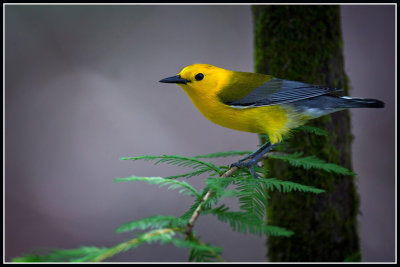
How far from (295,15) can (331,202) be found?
4.25 ft

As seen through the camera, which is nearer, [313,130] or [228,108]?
[313,130]

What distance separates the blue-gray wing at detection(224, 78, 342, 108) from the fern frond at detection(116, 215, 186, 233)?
112cm

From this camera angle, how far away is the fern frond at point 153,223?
1004 millimetres

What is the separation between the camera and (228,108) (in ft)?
6.86

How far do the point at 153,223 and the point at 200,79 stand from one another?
47.2 inches

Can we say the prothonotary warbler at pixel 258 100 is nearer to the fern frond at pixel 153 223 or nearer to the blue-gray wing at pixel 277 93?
the blue-gray wing at pixel 277 93

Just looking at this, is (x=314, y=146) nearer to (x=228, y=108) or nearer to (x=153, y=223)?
(x=228, y=108)

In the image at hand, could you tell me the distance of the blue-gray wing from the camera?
6.93 ft

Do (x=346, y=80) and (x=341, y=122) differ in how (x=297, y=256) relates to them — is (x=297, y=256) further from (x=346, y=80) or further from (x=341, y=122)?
(x=346, y=80)

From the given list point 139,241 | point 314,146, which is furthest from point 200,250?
point 314,146

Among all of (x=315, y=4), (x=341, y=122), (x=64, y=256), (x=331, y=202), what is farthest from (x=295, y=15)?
(x=64, y=256)

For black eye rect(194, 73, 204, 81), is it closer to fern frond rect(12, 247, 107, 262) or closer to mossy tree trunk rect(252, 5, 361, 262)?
mossy tree trunk rect(252, 5, 361, 262)

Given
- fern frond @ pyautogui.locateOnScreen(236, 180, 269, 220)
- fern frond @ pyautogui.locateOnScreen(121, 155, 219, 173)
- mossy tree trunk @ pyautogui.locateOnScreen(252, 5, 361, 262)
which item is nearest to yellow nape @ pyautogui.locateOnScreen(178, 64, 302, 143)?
mossy tree trunk @ pyautogui.locateOnScreen(252, 5, 361, 262)

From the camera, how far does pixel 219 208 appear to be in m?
1.17
